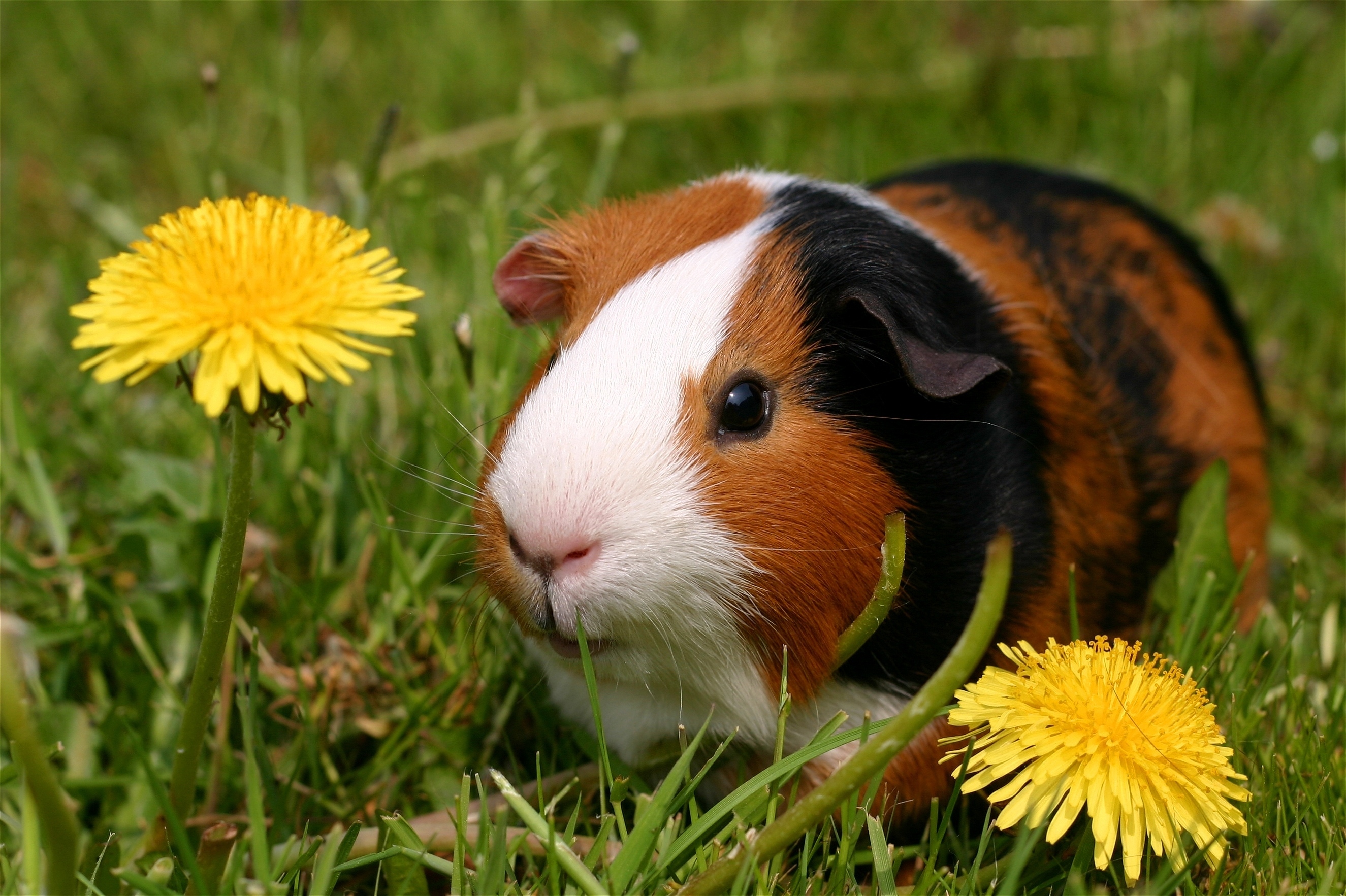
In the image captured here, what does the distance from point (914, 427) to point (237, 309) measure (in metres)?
1.25

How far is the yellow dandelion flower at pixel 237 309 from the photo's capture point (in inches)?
69.5

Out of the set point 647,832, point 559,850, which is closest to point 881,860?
point 647,832

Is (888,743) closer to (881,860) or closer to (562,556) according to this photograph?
(881,860)

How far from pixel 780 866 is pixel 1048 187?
224 cm

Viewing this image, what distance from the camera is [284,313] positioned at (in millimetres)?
1804

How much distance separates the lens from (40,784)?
176 centimetres

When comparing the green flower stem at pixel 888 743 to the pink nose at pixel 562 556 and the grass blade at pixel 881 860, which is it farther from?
the pink nose at pixel 562 556

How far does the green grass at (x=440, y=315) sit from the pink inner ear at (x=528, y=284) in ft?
0.85

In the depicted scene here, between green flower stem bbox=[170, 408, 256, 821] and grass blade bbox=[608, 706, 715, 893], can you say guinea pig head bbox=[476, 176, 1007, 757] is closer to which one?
grass blade bbox=[608, 706, 715, 893]

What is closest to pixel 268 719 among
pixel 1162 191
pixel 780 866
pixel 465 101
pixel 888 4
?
pixel 780 866

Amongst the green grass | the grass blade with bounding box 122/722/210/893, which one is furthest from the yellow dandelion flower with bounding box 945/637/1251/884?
the grass blade with bounding box 122/722/210/893

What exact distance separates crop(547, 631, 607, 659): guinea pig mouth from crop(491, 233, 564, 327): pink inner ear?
2.69 feet

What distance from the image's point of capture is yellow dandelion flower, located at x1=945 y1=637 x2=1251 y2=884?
1969 millimetres

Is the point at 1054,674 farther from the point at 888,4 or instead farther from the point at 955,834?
the point at 888,4
